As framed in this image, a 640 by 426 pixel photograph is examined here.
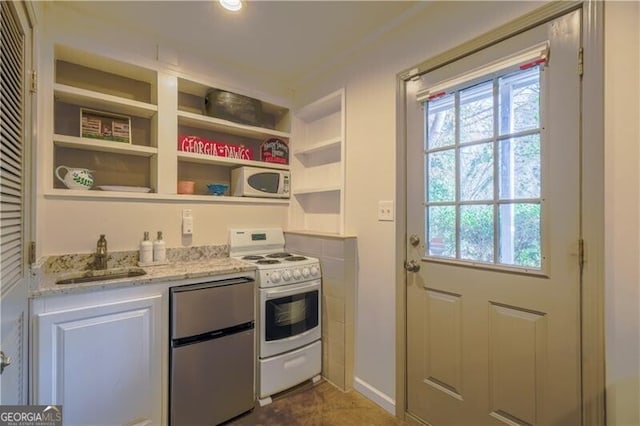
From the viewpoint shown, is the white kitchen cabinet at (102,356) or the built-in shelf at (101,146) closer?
the white kitchen cabinet at (102,356)

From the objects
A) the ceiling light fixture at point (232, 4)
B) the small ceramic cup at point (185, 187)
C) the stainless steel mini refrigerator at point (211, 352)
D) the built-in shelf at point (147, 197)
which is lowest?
the stainless steel mini refrigerator at point (211, 352)

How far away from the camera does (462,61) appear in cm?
158

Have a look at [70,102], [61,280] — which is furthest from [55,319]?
[70,102]

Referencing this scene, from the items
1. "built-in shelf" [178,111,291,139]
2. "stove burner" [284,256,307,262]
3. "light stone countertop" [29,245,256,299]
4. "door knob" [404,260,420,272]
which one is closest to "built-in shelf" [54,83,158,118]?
"built-in shelf" [178,111,291,139]

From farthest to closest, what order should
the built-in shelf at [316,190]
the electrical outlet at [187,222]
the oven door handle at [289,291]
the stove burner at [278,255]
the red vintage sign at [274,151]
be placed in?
the red vintage sign at [274,151]
the stove burner at [278,255]
the built-in shelf at [316,190]
the electrical outlet at [187,222]
the oven door handle at [289,291]

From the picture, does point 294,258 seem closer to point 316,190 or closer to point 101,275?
point 316,190

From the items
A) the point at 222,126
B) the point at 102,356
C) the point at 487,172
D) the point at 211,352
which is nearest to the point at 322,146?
the point at 222,126

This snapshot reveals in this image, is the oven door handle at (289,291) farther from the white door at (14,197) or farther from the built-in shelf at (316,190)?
the white door at (14,197)

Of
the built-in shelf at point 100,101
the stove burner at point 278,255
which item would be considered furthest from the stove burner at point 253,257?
the built-in shelf at point 100,101

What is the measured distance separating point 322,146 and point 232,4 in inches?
45.4

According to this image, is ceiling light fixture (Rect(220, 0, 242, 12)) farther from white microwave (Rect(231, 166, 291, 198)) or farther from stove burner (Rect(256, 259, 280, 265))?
stove burner (Rect(256, 259, 280, 265))

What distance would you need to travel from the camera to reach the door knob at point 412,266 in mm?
1771
